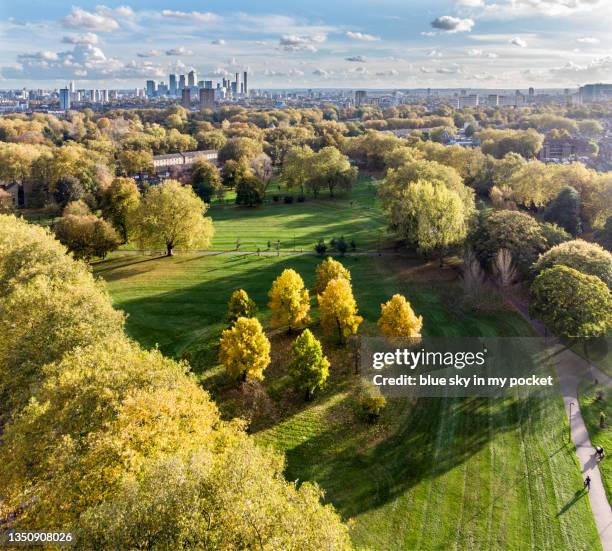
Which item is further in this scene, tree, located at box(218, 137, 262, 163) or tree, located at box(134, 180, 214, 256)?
tree, located at box(218, 137, 262, 163)

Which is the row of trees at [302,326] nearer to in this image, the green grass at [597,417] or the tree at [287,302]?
the tree at [287,302]

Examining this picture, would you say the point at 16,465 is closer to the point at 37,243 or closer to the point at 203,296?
the point at 37,243

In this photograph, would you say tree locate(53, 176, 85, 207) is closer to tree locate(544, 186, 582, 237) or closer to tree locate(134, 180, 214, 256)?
tree locate(134, 180, 214, 256)

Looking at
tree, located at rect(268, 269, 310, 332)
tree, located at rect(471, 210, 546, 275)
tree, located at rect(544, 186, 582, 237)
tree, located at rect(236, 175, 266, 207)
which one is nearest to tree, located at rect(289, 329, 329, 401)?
tree, located at rect(268, 269, 310, 332)

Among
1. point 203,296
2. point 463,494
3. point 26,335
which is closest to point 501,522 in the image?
point 463,494

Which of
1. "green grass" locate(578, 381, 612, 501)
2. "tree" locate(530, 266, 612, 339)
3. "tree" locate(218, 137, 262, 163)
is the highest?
"tree" locate(218, 137, 262, 163)

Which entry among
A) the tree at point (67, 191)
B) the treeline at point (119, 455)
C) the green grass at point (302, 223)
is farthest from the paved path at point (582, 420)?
the tree at point (67, 191)
